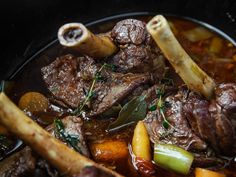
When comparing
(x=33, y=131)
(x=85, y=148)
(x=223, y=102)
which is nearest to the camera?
(x=33, y=131)

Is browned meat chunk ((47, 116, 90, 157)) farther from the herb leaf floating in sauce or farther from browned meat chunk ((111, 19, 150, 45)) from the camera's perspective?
browned meat chunk ((111, 19, 150, 45))

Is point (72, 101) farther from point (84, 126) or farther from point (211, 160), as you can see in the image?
point (211, 160)

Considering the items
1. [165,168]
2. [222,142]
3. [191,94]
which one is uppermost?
[191,94]

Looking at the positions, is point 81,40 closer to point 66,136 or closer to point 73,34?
point 73,34

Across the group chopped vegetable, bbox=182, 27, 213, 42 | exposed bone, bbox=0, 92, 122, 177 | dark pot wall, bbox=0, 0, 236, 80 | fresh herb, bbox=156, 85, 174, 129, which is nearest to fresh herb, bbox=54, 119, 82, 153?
exposed bone, bbox=0, 92, 122, 177

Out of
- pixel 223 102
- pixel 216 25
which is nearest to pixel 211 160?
pixel 223 102
